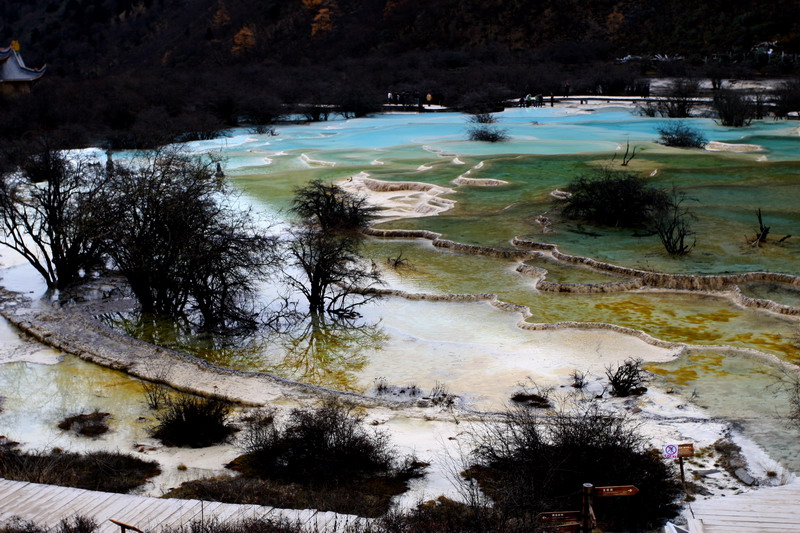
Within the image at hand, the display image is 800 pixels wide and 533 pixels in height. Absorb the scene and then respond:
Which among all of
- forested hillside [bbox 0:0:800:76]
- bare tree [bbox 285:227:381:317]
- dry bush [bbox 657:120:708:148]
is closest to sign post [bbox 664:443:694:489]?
bare tree [bbox 285:227:381:317]

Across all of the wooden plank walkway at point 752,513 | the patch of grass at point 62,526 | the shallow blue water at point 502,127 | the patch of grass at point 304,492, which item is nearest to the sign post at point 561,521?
the wooden plank walkway at point 752,513

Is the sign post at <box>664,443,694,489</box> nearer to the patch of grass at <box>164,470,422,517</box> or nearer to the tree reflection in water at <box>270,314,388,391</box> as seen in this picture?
the patch of grass at <box>164,470,422,517</box>

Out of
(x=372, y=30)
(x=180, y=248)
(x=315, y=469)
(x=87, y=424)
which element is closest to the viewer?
(x=315, y=469)

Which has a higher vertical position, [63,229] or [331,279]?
[63,229]

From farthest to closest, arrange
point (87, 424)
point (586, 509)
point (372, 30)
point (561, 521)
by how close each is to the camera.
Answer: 1. point (372, 30)
2. point (87, 424)
3. point (561, 521)
4. point (586, 509)

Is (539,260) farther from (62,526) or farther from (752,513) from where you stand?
(62,526)

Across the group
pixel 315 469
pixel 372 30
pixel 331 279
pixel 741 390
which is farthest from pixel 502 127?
pixel 372 30

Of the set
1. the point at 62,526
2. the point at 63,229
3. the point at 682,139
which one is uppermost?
the point at 682,139
